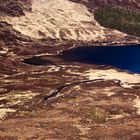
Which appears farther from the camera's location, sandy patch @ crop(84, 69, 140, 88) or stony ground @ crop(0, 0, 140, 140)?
sandy patch @ crop(84, 69, 140, 88)

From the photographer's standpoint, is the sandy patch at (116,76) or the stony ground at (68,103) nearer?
the stony ground at (68,103)

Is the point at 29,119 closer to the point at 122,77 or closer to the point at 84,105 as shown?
the point at 84,105

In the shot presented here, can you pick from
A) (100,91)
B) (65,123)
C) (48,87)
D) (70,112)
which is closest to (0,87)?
(48,87)

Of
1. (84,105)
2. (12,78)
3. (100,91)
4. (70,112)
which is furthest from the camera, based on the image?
(12,78)

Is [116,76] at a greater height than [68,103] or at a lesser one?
lesser

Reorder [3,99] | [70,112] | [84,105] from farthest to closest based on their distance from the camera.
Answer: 1. [3,99]
2. [84,105]
3. [70,112]

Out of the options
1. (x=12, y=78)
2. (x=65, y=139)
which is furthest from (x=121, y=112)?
(x=12, y=78)

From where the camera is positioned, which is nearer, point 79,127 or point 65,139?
point 65,139

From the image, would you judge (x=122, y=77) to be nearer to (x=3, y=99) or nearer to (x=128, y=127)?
(x=3, y=99)

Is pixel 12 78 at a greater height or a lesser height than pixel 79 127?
lesser

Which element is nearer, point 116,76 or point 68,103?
point 68,103
